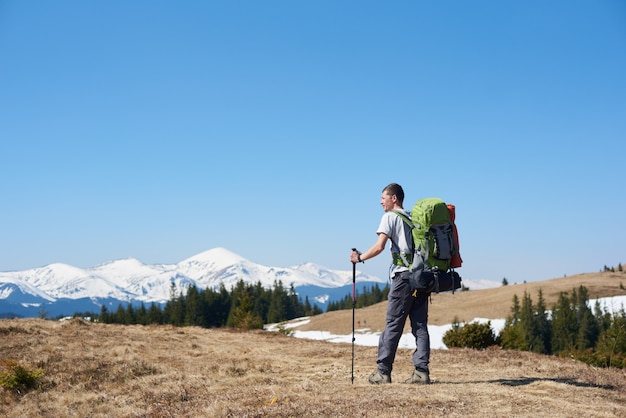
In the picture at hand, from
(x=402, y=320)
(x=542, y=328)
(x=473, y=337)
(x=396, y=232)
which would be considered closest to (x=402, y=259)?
(x=396, y=232)

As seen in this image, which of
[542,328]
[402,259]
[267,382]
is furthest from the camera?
[542,328]

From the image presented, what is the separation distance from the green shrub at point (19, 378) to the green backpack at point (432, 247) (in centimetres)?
939

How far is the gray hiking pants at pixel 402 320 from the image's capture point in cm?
930

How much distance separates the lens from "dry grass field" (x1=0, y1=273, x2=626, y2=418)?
791 cm

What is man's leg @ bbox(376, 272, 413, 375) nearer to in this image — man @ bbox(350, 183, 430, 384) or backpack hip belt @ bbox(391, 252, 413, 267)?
man @ bbox(350, 183, 430, 384)

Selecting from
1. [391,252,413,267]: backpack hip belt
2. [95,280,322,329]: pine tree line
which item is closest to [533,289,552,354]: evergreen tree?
[95,280,322,329]: pine tree line

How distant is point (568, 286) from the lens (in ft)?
500

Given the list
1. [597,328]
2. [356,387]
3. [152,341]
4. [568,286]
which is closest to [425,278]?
[356,387]

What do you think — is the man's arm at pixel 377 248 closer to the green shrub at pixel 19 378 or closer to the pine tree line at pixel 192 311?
the green shrub at pixel 19 378

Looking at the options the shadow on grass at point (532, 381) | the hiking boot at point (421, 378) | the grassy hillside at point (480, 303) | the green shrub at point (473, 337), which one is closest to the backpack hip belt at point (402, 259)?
the hiking boot at point (421, 378)

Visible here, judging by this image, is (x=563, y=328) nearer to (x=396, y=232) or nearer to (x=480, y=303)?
→ (x=480, y=303)

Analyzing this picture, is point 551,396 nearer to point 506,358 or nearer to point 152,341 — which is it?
point 506,358

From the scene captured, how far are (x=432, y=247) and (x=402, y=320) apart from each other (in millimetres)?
1528

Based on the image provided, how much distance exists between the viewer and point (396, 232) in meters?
9.38
